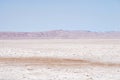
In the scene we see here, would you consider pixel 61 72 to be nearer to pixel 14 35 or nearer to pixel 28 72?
pixel 28 72

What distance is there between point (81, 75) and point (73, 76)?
0.44 meters

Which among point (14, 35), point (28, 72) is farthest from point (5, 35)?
point (28, 72)

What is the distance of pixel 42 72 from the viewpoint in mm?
11992

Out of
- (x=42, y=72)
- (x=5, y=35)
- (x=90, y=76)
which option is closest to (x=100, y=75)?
(x=90, y=76)

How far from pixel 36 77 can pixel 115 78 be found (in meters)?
3.12

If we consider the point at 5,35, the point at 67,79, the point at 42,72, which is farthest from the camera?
the point at 5,35

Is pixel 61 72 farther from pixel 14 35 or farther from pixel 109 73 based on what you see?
pixel 14 35

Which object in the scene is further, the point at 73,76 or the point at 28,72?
the point at 28,72

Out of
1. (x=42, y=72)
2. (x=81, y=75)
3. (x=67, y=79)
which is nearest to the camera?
(x=67, y=79)

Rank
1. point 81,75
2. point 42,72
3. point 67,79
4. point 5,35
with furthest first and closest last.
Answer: point 5,35 < point 42,72 < point 81,75 < point 67,79

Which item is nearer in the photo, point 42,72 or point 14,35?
point 42,72

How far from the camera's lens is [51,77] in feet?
35.3

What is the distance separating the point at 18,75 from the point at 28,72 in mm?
820

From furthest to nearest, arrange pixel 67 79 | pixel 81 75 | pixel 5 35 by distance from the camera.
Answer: pixel 5 35
pixel 81 75
pixel 67 79
